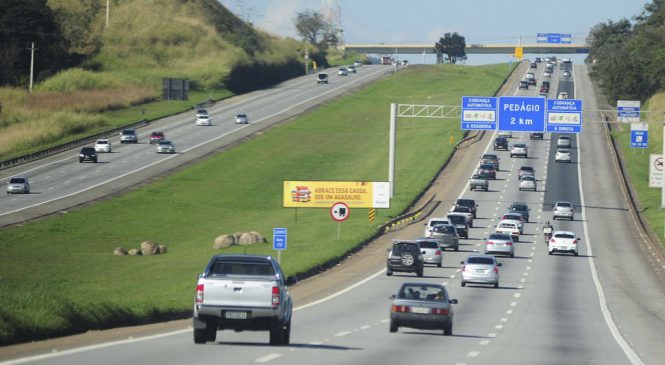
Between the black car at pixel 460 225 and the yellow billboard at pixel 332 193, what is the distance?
1039cm

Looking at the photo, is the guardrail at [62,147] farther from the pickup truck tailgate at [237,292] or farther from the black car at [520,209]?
the pickup truck tailgate at [237,292]

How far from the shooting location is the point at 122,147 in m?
120

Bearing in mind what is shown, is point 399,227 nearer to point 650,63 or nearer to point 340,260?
point 340,260

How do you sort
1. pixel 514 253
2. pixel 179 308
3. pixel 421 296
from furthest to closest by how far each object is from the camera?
1. pixel 514 253
2. pixel 179 308
3. pixel 421 296

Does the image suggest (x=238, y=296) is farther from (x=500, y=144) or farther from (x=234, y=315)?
(x=500, y=144)

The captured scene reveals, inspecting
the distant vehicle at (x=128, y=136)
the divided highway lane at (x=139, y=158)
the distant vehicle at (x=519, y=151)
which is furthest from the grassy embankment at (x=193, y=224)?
the distant vehicle at (x=128, y=136)

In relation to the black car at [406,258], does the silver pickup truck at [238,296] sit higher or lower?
higher

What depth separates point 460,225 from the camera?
3086 inches

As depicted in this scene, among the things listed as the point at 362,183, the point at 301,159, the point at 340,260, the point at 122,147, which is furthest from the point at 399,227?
the point at 122,147

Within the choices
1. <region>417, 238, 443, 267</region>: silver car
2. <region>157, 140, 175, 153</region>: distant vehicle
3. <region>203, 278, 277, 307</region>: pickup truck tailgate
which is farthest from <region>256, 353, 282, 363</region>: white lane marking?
<region>157, 140, 175, 153</region>: distant vehicle

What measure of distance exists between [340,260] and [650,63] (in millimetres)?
106376

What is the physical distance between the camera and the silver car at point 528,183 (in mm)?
103875

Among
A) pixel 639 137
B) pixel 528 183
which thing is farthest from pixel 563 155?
pixel 528 183

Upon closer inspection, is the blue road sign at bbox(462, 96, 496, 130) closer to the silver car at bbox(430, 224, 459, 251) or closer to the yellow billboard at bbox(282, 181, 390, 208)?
the yellow billboard at bbox(282, 181, 390, 208)
